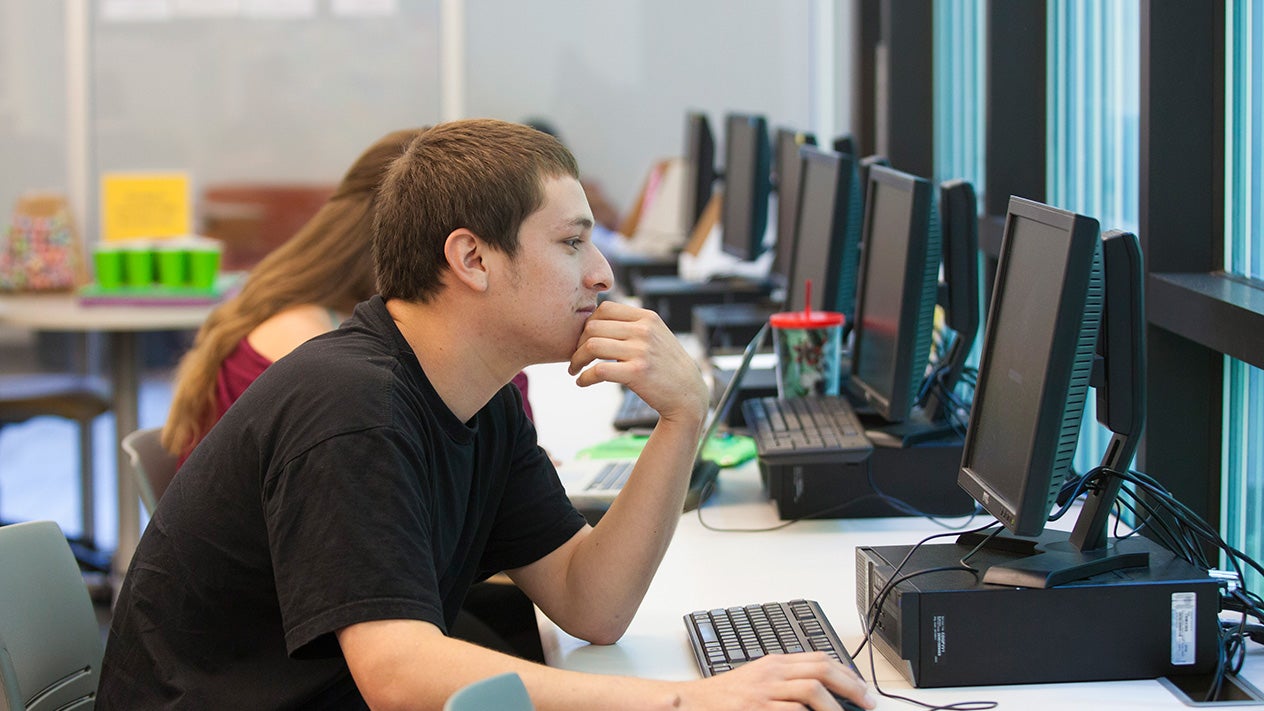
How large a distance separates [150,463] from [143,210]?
2329mm

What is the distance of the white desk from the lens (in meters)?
3.85

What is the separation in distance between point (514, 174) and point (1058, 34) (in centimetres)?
188

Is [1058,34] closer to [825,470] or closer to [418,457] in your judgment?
[825,470]

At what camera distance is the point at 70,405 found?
4.00m

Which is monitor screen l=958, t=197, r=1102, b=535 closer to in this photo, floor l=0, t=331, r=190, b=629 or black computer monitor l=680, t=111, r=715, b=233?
black computer monitor l=680, t=111, r=715, b=233

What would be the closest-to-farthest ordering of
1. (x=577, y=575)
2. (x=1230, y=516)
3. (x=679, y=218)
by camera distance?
(x=577, y=575)
(x=1230, y=516)
(x=679, y=218)

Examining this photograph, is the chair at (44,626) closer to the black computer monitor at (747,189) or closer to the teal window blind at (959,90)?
the black computer monitor at (747,189)

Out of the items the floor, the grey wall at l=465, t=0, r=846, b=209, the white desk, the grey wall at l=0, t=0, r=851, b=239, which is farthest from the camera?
the grey wall at l=465, t=0, r=846, b=209

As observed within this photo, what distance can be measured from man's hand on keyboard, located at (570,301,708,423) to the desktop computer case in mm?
363

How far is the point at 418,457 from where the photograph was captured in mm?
1334

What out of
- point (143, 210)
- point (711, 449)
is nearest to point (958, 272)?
point (711, 449)

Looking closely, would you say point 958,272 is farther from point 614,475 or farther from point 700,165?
point 700,165

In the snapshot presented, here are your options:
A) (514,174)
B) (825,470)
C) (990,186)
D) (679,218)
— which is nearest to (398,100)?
(679,218)

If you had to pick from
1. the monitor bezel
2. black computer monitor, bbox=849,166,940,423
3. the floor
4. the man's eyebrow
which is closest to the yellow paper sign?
the floor
